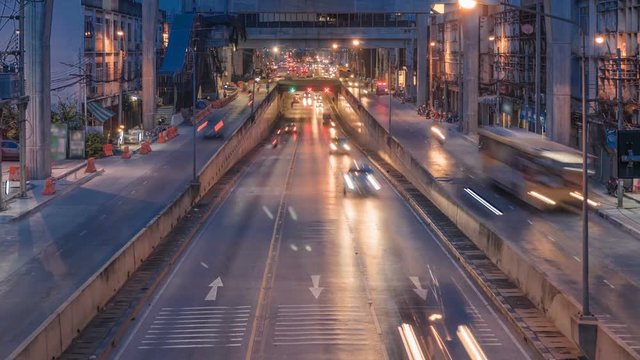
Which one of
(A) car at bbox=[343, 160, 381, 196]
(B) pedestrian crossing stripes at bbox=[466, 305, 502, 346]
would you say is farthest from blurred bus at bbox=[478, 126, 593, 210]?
(B) pedestrian crossing stripes at bbox=[466, 305, 502, 346]

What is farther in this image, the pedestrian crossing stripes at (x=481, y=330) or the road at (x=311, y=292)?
the pedestrian crossing stripes at (x=481, y=330)

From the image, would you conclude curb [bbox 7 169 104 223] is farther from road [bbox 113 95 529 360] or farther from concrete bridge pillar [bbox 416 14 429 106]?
concrete bridge pillar [bbox 416 14 429 106]

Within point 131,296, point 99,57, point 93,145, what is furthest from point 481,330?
point 99,57

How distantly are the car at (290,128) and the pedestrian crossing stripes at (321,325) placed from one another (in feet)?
A: 260

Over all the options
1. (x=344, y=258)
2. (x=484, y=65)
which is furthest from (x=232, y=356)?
(x=484, y=65)

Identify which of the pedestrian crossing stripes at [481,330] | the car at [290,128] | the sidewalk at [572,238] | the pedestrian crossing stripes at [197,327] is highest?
the car at [290,128]

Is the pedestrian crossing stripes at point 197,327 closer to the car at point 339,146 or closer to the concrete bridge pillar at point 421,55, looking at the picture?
the car at point 339,146

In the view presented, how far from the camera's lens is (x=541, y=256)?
3347cm

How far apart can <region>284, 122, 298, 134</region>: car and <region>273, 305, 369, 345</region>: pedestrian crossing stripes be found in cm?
7930

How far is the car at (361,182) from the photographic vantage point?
174 ft

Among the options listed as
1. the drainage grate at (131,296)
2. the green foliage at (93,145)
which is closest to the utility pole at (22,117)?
the drainage grate at (131,296)

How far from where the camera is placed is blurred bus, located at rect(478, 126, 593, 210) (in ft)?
137

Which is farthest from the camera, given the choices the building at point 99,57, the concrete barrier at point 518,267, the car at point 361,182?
the building at point 99,57

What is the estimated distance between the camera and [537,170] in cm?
4378
